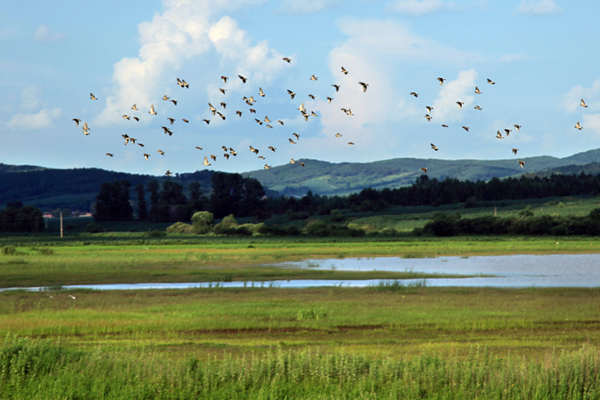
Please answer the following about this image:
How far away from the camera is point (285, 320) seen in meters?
26.8

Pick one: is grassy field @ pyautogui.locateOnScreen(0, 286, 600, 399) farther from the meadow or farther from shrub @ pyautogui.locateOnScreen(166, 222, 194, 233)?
shrub @ pyautogui.locateOnScreen(166, 222, 194, 233)

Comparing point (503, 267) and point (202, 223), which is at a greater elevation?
point (202, 223)

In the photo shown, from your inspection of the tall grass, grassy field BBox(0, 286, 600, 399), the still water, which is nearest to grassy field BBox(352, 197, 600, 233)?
the still water

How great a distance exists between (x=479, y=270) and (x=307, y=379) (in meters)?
39.1

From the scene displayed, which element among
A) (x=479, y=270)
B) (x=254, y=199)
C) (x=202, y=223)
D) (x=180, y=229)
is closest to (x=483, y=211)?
(x=254, y=199)

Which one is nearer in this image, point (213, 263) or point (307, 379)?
point (307, 379)

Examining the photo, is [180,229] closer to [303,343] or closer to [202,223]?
[202,223]

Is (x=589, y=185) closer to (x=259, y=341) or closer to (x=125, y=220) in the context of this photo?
(x=125, y=220)

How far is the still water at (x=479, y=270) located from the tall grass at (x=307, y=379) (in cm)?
2352

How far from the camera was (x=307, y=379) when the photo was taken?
16188 millimetres

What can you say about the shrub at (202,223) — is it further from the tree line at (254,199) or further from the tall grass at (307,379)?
the tall grass at (307,379)

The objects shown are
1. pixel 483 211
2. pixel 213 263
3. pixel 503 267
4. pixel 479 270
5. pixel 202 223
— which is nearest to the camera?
pixel 479 270

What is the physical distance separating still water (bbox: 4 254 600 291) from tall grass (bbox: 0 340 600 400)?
77.2ft

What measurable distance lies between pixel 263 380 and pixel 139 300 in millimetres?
18921
